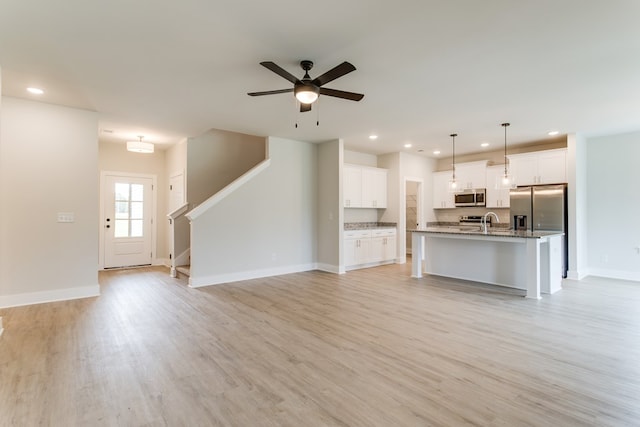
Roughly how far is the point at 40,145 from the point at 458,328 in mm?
5960

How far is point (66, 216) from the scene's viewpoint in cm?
455

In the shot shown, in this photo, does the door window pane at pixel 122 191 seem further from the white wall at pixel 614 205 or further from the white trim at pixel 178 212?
the white wall at pixel 614 205

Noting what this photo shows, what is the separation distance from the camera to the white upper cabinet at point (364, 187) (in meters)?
7.36

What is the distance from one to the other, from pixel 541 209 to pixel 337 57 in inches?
220

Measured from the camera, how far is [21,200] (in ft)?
14.0

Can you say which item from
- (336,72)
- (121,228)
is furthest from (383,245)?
(121,228)

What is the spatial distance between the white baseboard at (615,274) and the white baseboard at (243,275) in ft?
18.9

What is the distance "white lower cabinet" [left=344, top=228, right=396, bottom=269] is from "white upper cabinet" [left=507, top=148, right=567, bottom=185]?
9.92 ft

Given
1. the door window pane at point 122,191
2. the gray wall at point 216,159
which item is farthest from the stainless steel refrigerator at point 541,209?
the door window pane at point 122,191

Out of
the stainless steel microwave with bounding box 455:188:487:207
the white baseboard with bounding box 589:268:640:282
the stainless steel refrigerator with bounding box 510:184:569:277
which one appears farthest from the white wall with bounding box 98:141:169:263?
the white baseboard with bounding box 589:268:640:282

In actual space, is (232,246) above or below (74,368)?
above

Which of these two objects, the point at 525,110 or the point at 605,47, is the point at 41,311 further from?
the point at 525,110

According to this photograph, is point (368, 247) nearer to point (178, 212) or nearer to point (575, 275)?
point (575, 275)

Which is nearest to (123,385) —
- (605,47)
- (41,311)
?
(41,311)
